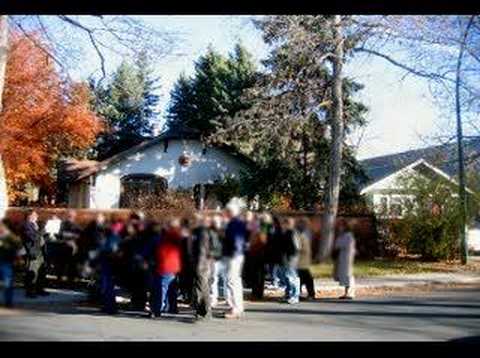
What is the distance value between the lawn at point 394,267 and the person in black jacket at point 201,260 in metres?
0.49

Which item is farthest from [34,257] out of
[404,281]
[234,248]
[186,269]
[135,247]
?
[404,281]

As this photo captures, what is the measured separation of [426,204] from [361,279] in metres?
1.19

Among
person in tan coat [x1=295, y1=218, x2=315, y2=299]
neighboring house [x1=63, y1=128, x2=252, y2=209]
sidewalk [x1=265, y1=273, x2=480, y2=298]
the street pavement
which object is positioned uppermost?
neighboring house [x1=63, y1=128, x2=252, y2=209]

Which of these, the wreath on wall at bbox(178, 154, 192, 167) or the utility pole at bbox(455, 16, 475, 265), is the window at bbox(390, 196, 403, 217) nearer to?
the utility pole at bbox(455, 16, 475, 265)

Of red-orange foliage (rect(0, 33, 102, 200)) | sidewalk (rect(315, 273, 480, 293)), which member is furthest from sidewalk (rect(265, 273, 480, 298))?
red-orange foliage (rect(0, 33, 102, 200))

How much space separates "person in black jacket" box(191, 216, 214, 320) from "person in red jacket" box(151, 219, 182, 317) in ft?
0.24

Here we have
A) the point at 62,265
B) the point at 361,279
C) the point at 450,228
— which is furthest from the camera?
the point at 450,228

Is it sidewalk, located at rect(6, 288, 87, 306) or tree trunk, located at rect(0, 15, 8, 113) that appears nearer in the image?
sidewalk, located at rect(6, 288, 87, 306)

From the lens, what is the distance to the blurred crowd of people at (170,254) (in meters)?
3.54

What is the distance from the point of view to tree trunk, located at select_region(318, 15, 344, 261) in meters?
3.56

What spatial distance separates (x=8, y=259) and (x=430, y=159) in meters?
2.12

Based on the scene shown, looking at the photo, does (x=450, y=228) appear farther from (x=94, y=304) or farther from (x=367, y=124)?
(x=94, y=304)
